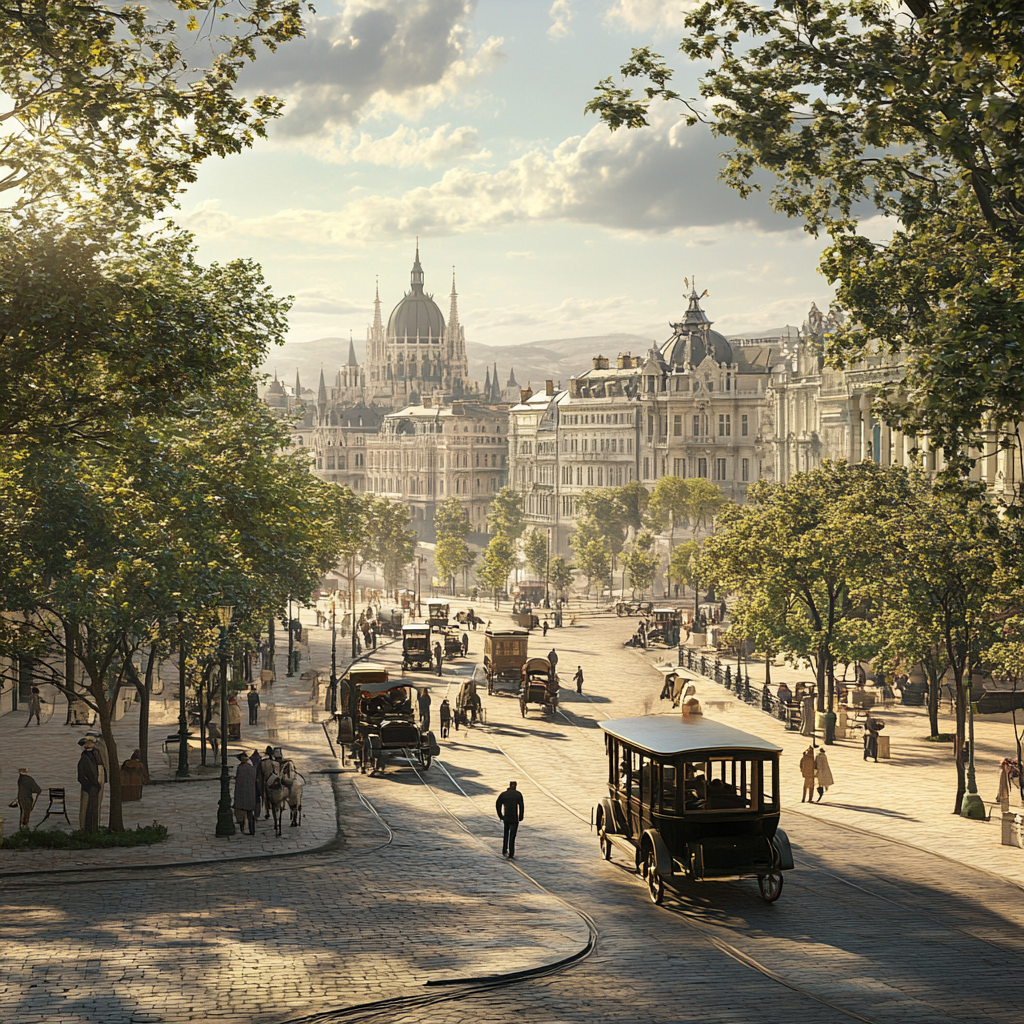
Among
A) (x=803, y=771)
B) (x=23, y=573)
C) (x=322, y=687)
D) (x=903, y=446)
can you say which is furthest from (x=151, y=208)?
(x=903, y=446)

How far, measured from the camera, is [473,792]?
30219 mm

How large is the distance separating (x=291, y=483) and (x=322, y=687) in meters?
17.0

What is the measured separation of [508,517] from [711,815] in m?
109

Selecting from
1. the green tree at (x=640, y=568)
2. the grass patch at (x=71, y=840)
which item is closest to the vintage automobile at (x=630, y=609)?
the green tree at (x=640, y=568)

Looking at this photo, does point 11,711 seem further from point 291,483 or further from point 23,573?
point 23,573

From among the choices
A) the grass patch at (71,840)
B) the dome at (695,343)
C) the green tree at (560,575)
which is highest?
the dome at (695,343)

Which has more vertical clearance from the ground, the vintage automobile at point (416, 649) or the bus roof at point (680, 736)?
the bus roof at point (680, 736)

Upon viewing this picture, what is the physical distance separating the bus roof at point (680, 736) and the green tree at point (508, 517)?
103 metres

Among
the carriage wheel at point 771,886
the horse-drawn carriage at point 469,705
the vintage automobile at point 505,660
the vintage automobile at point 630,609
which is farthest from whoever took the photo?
the vintage automobile at point 630,609

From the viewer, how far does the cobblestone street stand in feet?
42.9

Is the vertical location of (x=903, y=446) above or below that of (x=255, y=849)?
above

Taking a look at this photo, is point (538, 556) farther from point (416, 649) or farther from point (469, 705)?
point (469, 705)

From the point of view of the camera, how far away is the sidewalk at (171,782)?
21797mm

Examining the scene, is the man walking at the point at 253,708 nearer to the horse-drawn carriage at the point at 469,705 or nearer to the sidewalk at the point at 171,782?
the sidewalk at the point at 171,782
